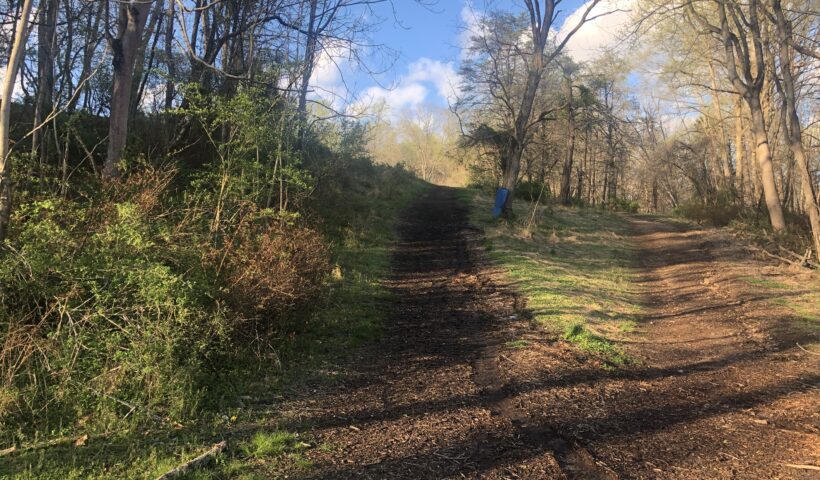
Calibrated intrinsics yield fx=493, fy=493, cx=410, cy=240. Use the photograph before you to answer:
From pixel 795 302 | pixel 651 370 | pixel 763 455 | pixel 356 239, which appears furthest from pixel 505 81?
pixel 763 455

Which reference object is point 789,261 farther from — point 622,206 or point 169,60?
point 622,206

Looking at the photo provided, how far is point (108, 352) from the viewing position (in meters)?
4.03

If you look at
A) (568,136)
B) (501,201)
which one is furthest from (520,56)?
(568,136)

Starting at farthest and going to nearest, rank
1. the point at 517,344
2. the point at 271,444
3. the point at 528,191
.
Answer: the point at 528,191 < the point at 517,344 < the point at 271,444

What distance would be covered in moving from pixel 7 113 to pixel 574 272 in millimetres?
9819

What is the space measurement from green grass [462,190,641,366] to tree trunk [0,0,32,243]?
6153 mm

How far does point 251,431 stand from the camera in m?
3.84

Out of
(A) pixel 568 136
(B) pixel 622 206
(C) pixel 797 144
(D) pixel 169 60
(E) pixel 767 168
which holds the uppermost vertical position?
(A) pixel 568 136

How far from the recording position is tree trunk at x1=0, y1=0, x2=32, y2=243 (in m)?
3.99

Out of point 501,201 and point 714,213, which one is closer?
point 501,201

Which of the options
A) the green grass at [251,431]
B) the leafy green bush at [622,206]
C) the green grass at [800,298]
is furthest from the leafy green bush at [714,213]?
the green grass at [251,431]

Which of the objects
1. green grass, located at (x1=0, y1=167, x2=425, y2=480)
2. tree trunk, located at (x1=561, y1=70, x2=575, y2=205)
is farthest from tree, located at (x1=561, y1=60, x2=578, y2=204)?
green grass, located at (x1=0, y1=167, x2=425, y2=480)

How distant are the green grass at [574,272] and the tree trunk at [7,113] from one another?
6.15m

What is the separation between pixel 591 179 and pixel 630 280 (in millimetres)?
35685
